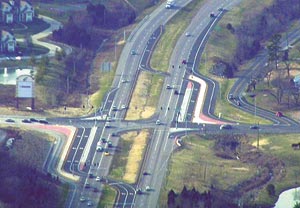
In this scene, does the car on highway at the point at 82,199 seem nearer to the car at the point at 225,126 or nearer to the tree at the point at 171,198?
the tree at the point at 171,198

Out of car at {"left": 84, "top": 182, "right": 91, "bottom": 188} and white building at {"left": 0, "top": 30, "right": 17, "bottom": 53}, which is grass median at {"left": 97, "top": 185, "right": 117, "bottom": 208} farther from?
white building at {"left": 0, "top": 30, "right": 17, "bottom": 53}

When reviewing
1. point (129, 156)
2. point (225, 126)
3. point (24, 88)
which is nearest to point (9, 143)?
point (129, 156)

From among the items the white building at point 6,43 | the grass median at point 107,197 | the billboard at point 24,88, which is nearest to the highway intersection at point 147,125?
the grass median at point 107,197

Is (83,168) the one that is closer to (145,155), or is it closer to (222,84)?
(145,155)

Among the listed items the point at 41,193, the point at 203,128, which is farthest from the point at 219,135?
the point at 41,193

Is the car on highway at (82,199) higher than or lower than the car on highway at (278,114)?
lower
